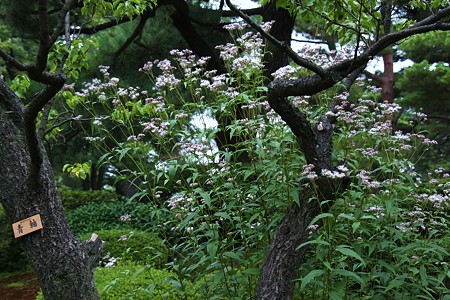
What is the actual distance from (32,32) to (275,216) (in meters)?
6.18

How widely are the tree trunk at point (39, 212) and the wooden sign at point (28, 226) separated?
32 mm

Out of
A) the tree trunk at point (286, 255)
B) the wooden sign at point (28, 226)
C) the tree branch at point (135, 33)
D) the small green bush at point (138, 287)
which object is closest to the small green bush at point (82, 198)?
the tree branch at point (135, 33)

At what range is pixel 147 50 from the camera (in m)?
8.02

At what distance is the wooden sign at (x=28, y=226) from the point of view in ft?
8.91

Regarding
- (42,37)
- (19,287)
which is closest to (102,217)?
(19,287)

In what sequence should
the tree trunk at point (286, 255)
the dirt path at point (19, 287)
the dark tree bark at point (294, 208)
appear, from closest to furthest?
the dark tree bark at point (294, 208), the tree trunk at point (286, 255), the dirt path at point (19, 287)

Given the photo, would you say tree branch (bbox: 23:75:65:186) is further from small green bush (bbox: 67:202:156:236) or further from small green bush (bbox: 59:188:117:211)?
small green bush (bbox: 59:188:117:211)

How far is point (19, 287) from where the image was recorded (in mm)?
7008

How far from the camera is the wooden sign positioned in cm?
271

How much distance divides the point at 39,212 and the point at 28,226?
0.09 m

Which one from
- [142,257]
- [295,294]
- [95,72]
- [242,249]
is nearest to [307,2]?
[242,249]

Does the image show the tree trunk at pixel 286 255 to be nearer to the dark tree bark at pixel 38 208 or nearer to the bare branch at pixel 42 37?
the dark tree bark at pixel 38 208

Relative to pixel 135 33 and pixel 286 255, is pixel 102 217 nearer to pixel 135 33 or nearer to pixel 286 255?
pixel 135 33

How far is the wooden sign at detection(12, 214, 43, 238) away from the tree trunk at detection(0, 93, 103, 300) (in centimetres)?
3
